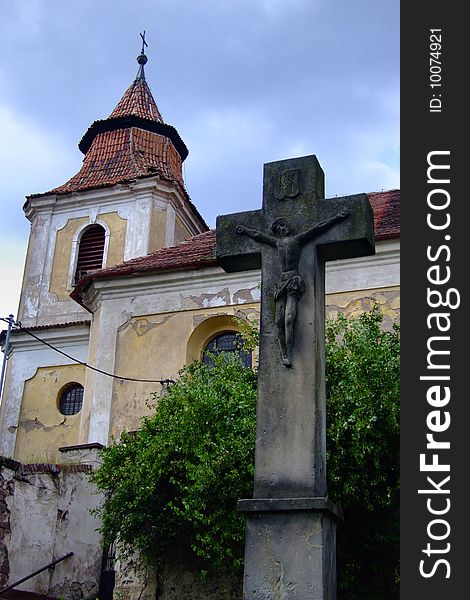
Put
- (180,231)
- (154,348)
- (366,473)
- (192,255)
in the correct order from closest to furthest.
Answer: (366,473) → (154,348) → (192,255) → (180,231)

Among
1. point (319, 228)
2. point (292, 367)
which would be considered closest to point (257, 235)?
point (319, 228)

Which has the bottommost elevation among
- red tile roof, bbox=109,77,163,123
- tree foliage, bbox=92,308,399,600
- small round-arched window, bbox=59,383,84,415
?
tree foliage, bbox=92,308,399,600

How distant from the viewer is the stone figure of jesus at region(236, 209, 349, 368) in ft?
21.0

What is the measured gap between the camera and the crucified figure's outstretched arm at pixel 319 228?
6715 mm

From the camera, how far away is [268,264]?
687cm

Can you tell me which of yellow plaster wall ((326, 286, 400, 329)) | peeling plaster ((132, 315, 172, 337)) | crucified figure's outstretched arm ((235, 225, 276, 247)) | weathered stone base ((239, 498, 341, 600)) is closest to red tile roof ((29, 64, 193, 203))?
peeling plaster ((132, 315, 172, 337))

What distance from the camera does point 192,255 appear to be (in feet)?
59.9

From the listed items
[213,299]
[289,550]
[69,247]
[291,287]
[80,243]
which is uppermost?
[80,243]

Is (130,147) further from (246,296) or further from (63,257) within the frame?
(246,296)

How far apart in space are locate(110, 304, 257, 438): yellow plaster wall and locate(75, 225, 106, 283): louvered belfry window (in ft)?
22.8

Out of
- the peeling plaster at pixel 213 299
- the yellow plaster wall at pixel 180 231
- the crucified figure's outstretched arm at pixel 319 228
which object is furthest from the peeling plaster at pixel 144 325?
the crucified figure's outstretched arm at pixel 319 228

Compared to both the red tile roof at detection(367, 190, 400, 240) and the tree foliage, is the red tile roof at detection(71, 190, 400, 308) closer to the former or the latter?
the red tile roof at detection(367, 190, 400, 240)

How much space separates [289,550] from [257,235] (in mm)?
2653

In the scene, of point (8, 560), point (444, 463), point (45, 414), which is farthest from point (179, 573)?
point (45, 414)
